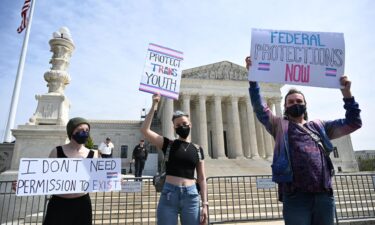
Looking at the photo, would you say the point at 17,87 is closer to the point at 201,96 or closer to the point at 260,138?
the point at 201,96

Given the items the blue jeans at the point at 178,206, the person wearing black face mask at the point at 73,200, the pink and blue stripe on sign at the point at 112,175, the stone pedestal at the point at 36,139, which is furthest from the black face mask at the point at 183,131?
the stone pedestal at the point at 36,139

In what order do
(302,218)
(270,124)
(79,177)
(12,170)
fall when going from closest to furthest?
(302,218) → (270,124) → (79,177) → (12,170)

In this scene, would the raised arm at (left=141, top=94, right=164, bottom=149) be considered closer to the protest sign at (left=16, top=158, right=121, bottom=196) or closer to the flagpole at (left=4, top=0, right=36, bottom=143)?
the protest sign at (left=16, top=158, right=121, bottom=196)

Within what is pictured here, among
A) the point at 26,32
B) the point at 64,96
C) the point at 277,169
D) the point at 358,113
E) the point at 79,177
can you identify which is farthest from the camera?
the point at 26,32

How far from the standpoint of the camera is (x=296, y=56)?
12.5ft

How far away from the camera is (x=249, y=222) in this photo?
289 inches

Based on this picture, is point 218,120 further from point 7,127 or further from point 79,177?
point 79,177

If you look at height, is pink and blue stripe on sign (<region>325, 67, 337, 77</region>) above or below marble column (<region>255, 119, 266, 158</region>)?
below

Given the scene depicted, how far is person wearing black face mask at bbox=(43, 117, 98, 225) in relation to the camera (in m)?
2.95

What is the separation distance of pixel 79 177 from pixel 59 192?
30cm

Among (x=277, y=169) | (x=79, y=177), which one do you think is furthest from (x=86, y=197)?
(x=277, y=169)

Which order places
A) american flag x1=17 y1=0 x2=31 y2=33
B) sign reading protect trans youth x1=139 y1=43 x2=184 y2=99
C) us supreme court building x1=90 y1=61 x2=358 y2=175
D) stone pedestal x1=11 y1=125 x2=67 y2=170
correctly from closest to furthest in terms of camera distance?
1. sign reading protect trans youth x1=139 y1=43 x2=184 y2=99
2. stone pedestal x1=11 y1=125 x2=67 y2=170
3. american flag x1=17 y1=0 x2=31 y2=33
4. us supreme court building x1=90 y1=61 x2=358 y2=175

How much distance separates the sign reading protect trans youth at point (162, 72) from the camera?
4.29m

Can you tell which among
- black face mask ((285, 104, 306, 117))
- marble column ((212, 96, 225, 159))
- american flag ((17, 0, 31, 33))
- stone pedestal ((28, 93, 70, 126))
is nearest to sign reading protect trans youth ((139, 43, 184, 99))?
black face mask ((285, 104, 306, 117))
